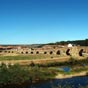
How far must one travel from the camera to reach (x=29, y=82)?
52.0 metres

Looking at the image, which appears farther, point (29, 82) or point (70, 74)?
point (70, 74)

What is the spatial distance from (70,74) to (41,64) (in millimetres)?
18462

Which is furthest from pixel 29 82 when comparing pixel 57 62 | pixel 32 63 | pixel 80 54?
pixel 80 54

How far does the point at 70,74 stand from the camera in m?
59.5

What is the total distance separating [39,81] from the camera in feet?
175

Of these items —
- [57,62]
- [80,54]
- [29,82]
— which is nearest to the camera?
[29,82]

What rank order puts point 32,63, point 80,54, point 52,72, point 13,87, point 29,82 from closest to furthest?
point 13,87
point 29,82
point 52,72
point 32,63
point 80,54

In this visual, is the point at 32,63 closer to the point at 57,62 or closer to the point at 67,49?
the point at 57,62

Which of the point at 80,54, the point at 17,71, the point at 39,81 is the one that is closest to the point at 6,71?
the point at 17,71

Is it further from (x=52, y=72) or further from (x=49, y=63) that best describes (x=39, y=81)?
(x=49, y=63)

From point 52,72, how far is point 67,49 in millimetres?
44395

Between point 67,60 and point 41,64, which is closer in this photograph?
point 41,64

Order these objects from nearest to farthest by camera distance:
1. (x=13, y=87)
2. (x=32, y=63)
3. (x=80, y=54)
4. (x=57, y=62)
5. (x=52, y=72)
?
(x=13, y=87)
(x=52, y=72)
(x=32, y=63)
(x=57, y=62)
(x=80, y=54)

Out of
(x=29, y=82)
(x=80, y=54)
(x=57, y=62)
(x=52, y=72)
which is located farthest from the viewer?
(x=80, y=54)
